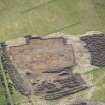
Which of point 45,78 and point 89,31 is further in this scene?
point 89,31

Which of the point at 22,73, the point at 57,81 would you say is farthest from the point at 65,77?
the point at 22,73

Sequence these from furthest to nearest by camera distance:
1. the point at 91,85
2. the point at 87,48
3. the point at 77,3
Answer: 1. the point at 77,3
2. the point at 87,48
3. the point at 91,85

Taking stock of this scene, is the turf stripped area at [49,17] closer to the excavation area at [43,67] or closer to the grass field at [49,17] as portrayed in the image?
the grass field at [49,17]

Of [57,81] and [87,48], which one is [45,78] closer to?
[57,81]

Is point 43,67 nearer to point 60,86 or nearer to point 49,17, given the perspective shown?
point 60,86

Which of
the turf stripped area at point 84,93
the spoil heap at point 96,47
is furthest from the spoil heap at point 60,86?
the spoil heap at point 96,47

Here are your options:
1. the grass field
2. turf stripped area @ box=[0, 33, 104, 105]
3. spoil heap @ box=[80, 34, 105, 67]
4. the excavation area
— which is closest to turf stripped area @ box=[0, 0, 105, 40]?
the grass field
